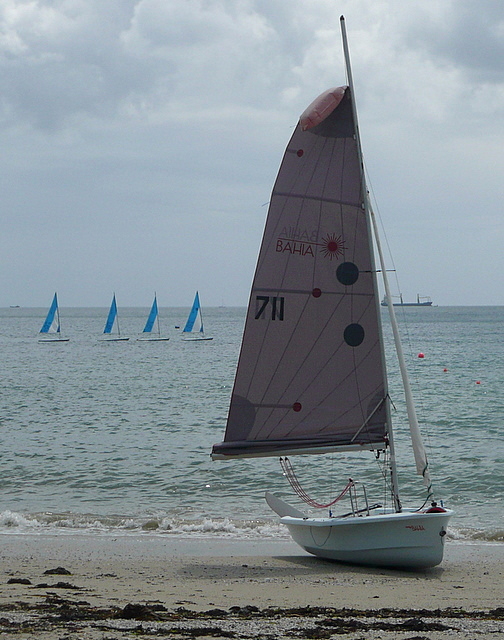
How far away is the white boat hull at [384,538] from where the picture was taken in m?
11.8

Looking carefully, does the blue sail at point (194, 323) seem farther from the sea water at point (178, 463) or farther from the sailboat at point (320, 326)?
the sailboat at point (320, 326)

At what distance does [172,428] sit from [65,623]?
73.0 ft

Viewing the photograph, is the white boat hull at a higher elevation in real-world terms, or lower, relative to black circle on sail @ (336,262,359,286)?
lower

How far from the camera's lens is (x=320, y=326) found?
12.8 meters

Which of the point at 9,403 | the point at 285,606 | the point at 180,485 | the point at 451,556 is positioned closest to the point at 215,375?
the point at 9,403

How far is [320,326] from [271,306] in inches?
31.0

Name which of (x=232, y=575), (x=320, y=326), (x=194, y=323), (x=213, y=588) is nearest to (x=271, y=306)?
(x=320, y=326)

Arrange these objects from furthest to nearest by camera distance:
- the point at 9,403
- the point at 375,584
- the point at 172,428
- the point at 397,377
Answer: the point at 397,377
the point at 9,403
the point at 172,428
the point at 375,584

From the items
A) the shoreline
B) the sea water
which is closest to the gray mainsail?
the sea water

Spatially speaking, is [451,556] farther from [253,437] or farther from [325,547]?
[253,437]

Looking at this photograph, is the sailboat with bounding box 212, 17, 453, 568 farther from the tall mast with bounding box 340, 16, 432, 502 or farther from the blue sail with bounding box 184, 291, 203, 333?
the blue sail with bounding box 184, 291, 203, 333

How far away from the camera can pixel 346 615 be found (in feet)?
30.1

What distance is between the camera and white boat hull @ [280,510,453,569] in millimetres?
11766

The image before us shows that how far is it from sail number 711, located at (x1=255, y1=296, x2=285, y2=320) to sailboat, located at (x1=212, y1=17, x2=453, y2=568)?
15 millimetres
